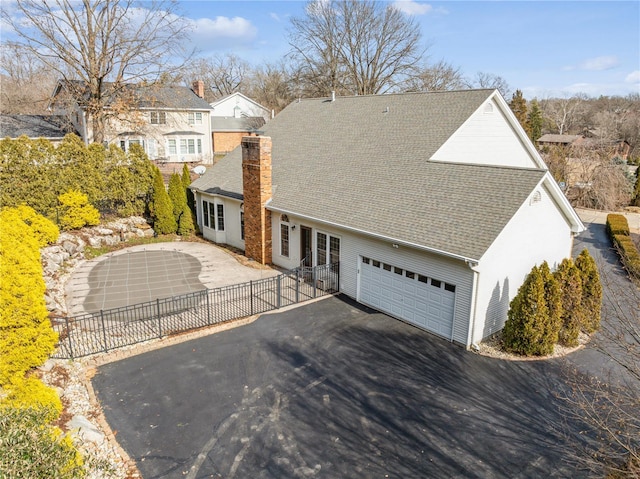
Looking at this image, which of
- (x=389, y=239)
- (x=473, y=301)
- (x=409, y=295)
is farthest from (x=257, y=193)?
(x=473, y=301)

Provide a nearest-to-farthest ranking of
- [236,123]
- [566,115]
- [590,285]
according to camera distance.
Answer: [590,285]
[236,123]
[566,115]

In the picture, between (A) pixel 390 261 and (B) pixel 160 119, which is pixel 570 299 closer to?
(A) pixel 390 261

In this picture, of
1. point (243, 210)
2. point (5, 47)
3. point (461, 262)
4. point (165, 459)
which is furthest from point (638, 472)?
point (5, 47)

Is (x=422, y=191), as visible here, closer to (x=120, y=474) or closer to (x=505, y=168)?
(x=505, y=168)

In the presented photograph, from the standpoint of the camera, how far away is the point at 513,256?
1205 centimetres

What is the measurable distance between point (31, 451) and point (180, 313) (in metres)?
9.25

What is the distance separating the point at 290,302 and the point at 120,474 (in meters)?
7.90

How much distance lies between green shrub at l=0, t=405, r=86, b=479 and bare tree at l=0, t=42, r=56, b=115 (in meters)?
27.4

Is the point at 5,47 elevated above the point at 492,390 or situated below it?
above

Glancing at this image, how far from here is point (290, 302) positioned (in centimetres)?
1469

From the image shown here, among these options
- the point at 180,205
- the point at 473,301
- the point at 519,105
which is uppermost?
the point at 519,105

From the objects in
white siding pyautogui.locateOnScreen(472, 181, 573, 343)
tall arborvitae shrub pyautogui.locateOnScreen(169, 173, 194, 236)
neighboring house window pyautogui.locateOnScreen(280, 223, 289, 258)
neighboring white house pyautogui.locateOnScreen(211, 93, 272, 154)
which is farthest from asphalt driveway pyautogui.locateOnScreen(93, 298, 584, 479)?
neighboring white house pyautogui.locateOnScreen(211, 93, 272, 154)

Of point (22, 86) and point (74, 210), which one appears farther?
point (22, 86)

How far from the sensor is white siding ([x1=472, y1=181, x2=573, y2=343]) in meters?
11.4
